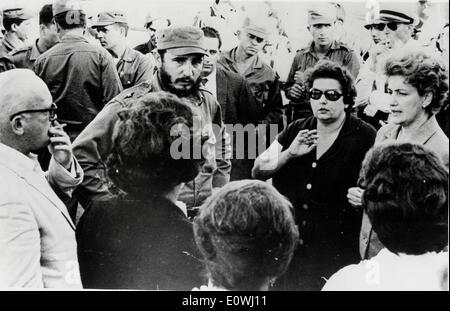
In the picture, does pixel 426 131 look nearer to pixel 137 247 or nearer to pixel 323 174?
pixel 323 174

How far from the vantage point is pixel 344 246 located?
10.5 feet

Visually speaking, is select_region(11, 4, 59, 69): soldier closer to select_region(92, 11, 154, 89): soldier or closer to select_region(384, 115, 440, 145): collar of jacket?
select_region(92, 11, 154, 89): soldier

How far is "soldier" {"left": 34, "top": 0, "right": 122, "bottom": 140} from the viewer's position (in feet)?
10.8

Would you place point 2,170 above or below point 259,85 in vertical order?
below

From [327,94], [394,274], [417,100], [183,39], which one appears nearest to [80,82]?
[183,39]

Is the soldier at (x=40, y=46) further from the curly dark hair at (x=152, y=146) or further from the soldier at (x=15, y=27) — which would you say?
the curly dark hair at (x=152, y=146)

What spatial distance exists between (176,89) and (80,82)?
1.73 ft

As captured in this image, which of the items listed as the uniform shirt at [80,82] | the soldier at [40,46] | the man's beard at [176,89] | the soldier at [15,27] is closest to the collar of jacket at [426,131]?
the man's beard at [176,89]

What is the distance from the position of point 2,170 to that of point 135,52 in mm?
→ 950

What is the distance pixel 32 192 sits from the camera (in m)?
3.17

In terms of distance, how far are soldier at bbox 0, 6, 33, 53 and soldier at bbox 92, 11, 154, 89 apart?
38cm
